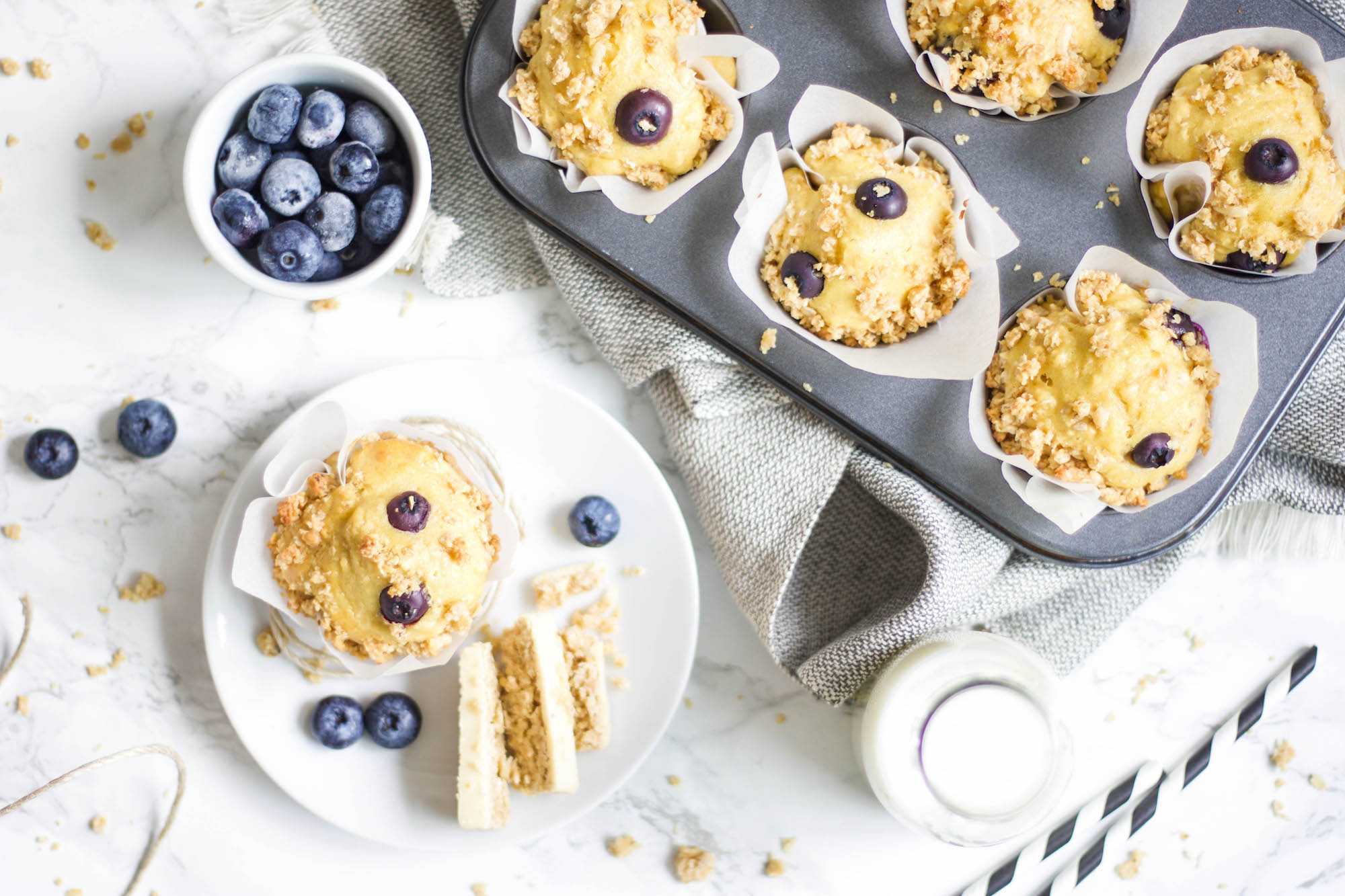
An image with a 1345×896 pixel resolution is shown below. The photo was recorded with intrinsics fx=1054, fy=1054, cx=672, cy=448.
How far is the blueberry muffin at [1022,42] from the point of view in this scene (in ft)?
7.56

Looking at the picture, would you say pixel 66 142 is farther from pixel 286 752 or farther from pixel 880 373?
pixel 880 373

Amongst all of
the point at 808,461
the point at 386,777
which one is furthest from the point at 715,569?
the point at 386,777

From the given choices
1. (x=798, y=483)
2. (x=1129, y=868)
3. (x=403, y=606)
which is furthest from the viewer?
(x=1129, y=868)

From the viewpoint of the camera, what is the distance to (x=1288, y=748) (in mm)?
2900

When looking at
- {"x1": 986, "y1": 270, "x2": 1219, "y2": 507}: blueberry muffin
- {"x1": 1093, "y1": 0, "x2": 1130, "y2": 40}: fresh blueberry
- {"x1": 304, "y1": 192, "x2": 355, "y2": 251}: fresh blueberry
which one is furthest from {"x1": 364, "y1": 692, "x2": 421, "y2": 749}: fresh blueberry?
{"x1": 1093, "y1": 0, "x2": 1130, "y2": 40}: fresh blueberry

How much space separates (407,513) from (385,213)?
0.69m

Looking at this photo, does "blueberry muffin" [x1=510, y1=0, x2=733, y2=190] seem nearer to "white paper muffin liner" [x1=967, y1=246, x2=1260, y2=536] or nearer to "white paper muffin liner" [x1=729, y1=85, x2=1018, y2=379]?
"white paper muffin liner" [x1=729, y1=85, x2=1018, y2=379]

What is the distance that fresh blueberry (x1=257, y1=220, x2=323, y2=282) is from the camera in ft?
7.71

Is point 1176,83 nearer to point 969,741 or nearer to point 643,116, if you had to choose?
point 643,116

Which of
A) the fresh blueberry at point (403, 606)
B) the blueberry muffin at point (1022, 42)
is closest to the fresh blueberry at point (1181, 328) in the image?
the blueberry muffin at point (1022, 42)

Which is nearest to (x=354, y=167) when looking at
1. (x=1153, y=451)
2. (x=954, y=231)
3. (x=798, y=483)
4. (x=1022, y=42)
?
(x=798, y=483)

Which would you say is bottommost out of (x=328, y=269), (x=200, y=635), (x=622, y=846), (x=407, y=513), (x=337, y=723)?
(x=622, y=846)

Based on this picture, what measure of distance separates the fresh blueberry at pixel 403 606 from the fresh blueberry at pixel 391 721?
0.41 meters

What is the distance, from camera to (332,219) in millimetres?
2383
